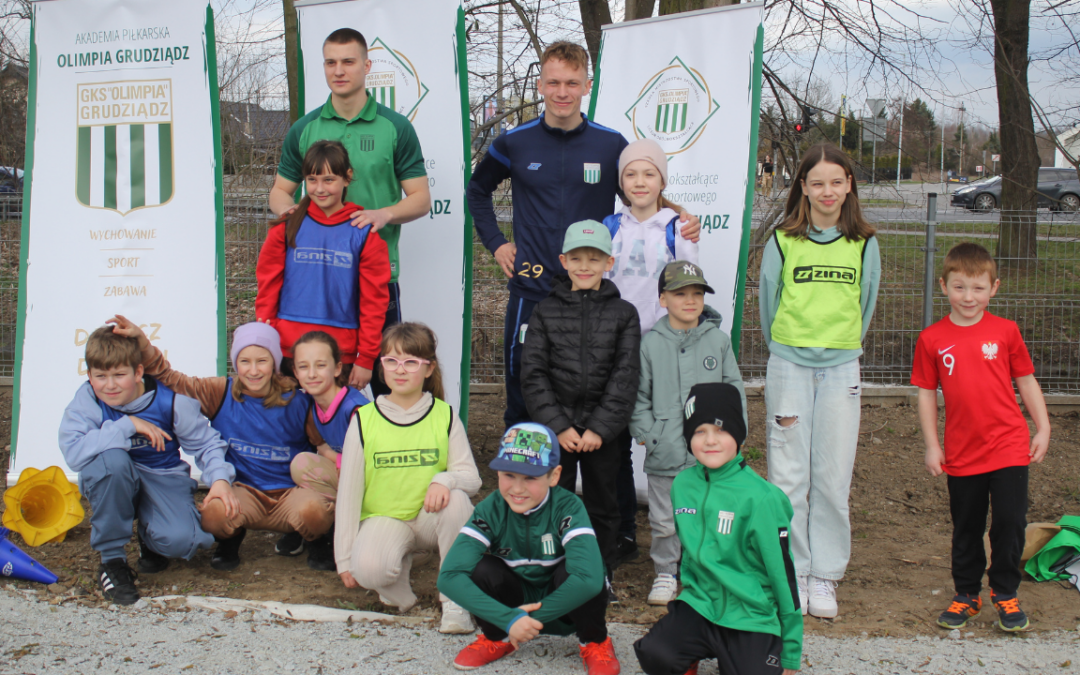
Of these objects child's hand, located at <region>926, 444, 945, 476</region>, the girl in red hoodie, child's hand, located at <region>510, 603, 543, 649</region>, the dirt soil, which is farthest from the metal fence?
child's hand, located at <region>510, 603, 543, 649</region>

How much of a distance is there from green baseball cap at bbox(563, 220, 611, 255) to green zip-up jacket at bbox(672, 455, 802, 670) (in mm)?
1021

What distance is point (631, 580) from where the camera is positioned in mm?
3766

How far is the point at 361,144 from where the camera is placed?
4.23 meters

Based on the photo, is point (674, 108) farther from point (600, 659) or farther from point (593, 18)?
point (593, 18)

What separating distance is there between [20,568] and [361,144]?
95.4 inches

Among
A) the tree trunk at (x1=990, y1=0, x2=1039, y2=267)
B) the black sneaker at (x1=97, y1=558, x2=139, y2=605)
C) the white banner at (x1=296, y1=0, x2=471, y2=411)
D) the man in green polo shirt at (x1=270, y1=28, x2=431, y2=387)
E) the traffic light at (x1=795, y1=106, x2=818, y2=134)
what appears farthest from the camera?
the tree trunk at (x1=990, y1=0, x2=1039, y2=267)

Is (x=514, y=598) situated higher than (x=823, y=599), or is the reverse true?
(x=514, y=598)

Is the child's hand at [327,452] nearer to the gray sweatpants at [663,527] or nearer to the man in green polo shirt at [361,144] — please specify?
the man in green polo shirt at [361,144]

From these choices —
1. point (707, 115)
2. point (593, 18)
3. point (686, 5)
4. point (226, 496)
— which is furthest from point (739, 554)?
point (593, 18)

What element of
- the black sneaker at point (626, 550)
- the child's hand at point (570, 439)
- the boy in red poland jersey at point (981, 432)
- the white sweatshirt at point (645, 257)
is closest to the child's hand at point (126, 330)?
the child's hand at point (570, 439)

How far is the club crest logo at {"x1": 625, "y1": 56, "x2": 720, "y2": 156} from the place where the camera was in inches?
188

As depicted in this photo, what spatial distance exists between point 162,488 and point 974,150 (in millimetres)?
9262

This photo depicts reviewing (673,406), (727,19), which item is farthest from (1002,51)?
(673,406)

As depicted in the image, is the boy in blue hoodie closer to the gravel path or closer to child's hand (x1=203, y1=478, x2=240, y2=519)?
child's hand (x1=203, y1=478, x2=240, y2=519)
